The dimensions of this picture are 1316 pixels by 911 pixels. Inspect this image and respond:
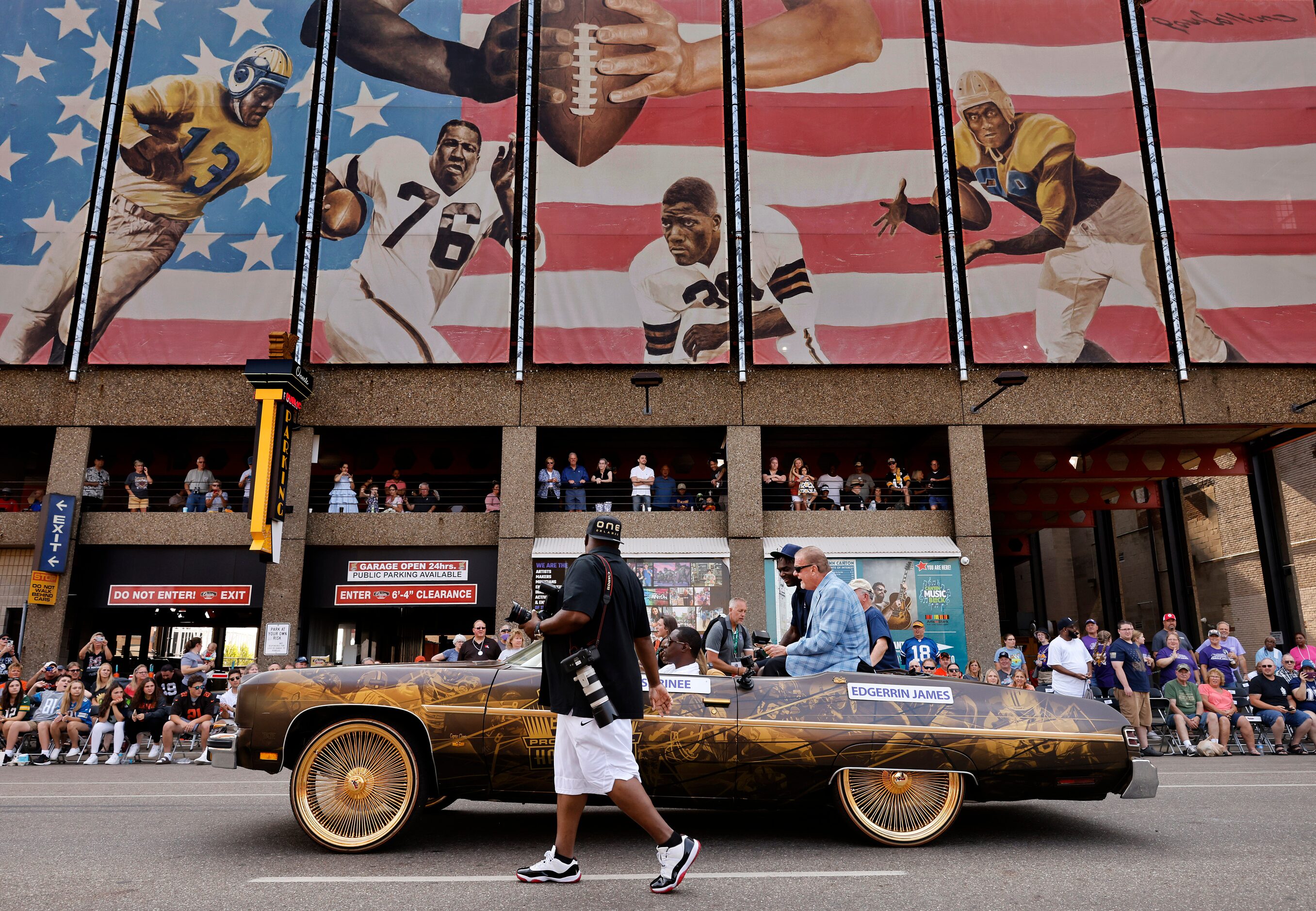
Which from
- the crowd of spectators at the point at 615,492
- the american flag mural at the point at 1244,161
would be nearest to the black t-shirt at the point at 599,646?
the crowd of spectators at the point at 615,492

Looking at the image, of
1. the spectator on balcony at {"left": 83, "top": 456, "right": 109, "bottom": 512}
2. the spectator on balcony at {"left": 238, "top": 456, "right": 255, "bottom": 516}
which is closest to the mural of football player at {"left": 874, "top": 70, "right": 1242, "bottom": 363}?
the spectator on balcony at {"left": 238, "top": 456, "right": 255, "bottom": 516}

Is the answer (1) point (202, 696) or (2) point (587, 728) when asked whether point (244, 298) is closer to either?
(1) point (202, 696)

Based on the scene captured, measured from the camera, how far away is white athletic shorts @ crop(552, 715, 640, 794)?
429cm

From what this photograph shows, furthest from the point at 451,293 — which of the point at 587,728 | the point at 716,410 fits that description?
the point at 587,728

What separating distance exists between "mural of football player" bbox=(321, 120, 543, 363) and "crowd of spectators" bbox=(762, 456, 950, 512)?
7029 mm

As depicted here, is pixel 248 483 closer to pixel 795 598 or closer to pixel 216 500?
pixel 216 500

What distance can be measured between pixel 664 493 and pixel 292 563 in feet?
24.9

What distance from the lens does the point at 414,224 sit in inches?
762

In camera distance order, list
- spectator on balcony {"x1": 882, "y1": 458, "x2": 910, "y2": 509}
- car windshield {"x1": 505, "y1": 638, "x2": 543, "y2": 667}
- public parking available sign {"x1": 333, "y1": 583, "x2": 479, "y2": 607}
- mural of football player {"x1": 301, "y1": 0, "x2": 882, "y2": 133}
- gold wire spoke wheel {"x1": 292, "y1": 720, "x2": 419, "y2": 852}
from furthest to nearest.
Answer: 1. mural of football player {"x1": 301, "y1": 0, "x2": 882, "y2": 133}
2. spectator on balcony {"x1": 882, "y1": 458, "x2": 910, "y2": 509}
3. public parking available sign {"x1": 333, "y1": 583, "x2": 479, "y2": 607}
4. car windshield {"x1": 505, "y1": 638, "x2": 543, "y2": 667}
5. gold wire spoke wheel {"x1": 292, "y1": 720, "x2": 419, "y2": 852}

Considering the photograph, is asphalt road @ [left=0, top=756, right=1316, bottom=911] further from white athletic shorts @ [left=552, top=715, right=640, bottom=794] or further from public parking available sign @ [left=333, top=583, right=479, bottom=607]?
public parking available sign @ [left=333, top=583, right=479, bottom=607]

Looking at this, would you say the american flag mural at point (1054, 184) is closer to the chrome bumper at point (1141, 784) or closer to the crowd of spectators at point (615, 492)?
the crowd of spectators at point (615, 492)

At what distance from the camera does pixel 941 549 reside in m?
18.3

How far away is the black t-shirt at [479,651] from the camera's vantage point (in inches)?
464

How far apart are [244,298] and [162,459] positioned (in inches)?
210
